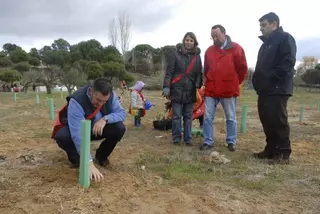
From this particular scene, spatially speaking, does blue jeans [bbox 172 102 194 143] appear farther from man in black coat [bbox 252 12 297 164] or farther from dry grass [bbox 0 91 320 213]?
man in black coat [bbox 252 12 297 164]

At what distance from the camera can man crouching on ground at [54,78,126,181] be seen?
308 cm

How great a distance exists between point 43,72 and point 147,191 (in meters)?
32.8

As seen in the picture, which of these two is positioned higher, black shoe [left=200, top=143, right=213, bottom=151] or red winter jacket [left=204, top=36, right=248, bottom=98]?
red winter jacket [left=204, top=36, right=248, bottom=98]

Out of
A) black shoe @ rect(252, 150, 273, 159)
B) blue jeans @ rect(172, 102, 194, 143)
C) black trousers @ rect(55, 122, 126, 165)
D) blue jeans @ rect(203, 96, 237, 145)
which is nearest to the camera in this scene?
black trousers @ rect(55, 122, 126, 165)

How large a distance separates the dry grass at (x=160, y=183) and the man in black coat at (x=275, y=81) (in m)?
0.33

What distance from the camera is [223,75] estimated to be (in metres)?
4.71

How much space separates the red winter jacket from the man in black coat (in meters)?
0.44

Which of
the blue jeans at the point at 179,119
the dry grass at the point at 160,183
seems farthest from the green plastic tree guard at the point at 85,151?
the blue jeans at the point at 179,119

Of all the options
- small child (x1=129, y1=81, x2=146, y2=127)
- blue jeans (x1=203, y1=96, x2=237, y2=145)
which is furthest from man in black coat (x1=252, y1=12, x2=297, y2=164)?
small child (x1=129, y1=81, x2=146, y2=127)

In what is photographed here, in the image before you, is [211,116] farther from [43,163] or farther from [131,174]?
[43,163]

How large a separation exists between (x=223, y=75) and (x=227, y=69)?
4.0 inches

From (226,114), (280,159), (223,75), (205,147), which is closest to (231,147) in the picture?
(205,147)

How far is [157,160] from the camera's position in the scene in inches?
164

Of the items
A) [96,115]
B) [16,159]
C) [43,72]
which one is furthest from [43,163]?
[43,72]
